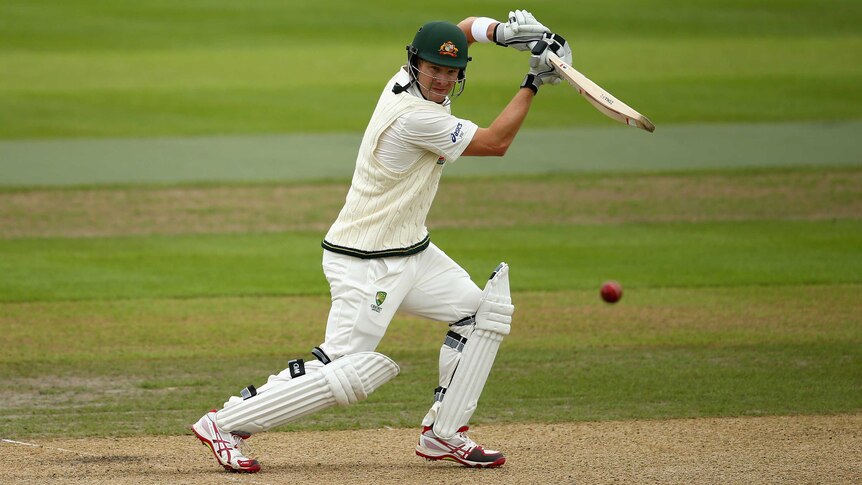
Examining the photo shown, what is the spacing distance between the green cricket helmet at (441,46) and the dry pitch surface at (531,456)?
1924mm

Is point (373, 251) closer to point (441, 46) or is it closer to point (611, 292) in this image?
point (441, 46)

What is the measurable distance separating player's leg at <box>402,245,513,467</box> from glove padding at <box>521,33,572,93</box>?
0.93 m

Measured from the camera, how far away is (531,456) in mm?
6254

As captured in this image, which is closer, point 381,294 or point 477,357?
point 381,294

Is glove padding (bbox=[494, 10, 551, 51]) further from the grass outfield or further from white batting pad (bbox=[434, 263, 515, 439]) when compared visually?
the grass outfield

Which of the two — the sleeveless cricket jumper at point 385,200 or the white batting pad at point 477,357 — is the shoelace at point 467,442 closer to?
the white batting pad at point 477,357

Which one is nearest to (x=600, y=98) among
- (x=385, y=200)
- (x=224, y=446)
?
(x=385, y=200)

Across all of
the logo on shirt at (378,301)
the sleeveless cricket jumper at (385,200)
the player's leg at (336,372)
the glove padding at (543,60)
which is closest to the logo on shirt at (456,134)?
the sleeveless cricket jumper at (385,200)

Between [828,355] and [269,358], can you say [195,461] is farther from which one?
[828,355]

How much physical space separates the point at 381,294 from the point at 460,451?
883 millimetres

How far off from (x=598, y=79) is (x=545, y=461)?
1985cm

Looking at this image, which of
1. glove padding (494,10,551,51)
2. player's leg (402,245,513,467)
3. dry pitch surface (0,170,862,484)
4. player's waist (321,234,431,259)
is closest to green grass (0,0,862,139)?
dry pitch surface (0,170,862,484)

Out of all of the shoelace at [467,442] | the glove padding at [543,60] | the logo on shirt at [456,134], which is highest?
the glove padding at [543,60]

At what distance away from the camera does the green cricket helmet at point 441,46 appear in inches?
224
